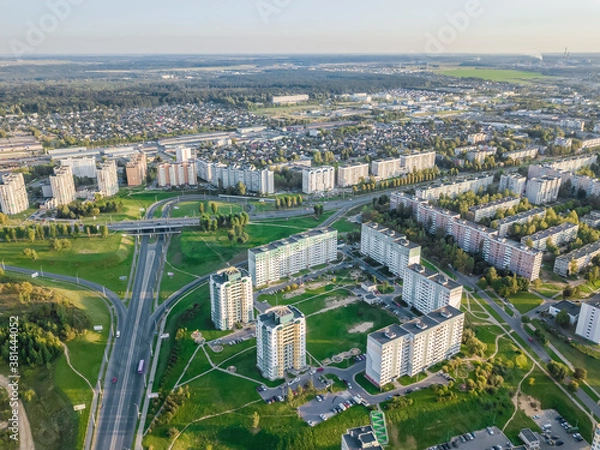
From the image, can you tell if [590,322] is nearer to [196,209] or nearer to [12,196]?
[196,209]

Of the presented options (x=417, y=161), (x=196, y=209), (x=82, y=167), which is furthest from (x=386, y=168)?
(x=82, y=167)

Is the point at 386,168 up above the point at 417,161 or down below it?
below

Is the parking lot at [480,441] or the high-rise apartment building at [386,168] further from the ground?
the high-rise apartment building at [386,168]

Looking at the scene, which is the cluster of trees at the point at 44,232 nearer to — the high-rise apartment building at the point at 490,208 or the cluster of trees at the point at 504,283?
the cluster of trees at the point at 504,283

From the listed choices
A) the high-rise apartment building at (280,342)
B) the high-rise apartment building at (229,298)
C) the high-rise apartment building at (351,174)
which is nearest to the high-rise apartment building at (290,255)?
the high-rise apartment building at (229,298)

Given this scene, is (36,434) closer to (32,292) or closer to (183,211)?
(32,292)
